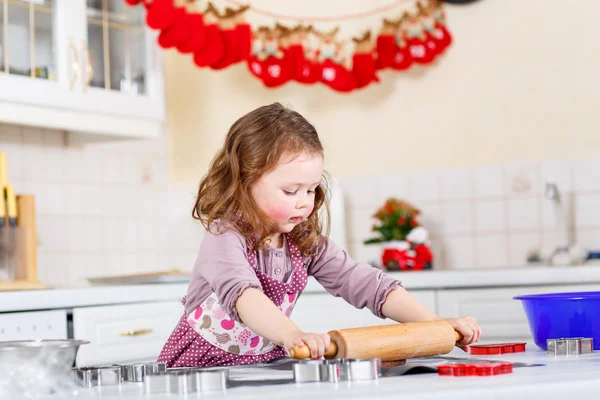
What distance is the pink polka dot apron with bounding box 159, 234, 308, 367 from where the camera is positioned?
4.83 feet

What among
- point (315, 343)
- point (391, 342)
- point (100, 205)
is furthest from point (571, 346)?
point (100, 205)

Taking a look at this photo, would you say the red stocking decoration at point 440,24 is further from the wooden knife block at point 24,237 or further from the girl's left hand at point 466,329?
the girl's left hand at point 466,329

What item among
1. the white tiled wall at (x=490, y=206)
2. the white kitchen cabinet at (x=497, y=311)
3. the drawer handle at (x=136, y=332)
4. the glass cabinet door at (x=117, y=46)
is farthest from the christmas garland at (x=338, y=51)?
the drawer handle at (x=136, y=332)

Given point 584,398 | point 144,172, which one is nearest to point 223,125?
point 144,172

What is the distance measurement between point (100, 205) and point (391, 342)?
223 centimetres

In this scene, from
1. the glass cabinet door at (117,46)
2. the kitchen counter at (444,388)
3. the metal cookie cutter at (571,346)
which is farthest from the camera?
the glass cabinet door at (117,46)

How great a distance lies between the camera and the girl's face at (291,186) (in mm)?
1377

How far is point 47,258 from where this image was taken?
2947 millimetres

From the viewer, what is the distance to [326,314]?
8.80 feet

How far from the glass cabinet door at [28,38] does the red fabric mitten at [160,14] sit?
334 millimetres

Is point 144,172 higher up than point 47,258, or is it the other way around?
point 144,172

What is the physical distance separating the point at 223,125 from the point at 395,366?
2515 mm

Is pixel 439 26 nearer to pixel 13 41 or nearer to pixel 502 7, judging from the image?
pixel 502 7

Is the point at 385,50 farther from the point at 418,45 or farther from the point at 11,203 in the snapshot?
the point at 11,203
